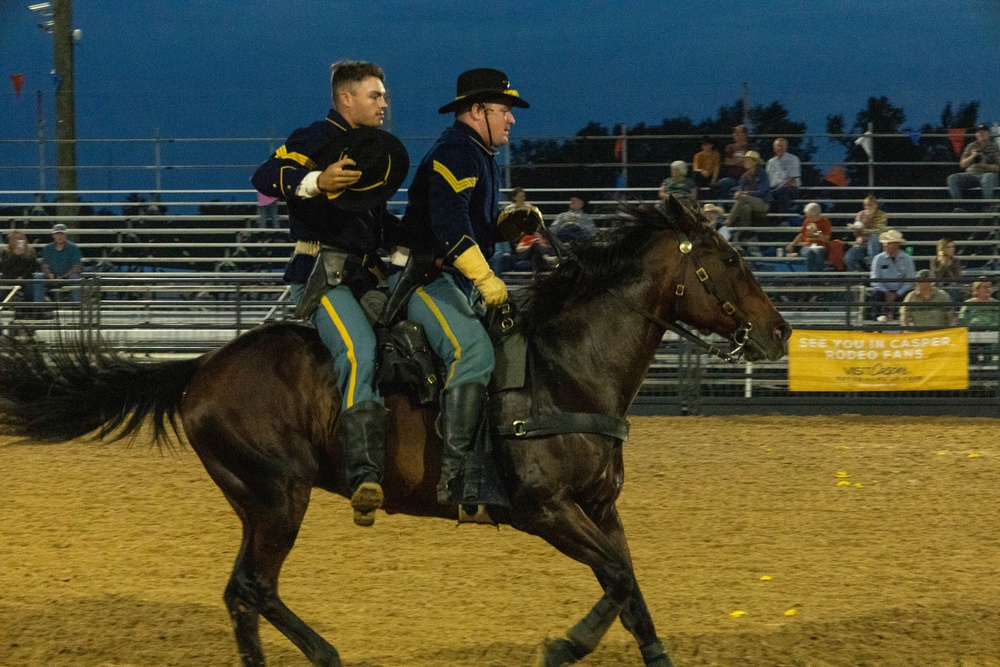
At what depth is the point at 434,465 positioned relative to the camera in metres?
4.83

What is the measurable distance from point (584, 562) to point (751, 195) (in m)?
12.4

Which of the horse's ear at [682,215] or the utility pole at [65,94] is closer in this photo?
the horse's ear at [682,215]

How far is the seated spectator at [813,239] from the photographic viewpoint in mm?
14938

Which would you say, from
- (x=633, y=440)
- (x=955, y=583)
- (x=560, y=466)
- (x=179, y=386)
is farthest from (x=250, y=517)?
(x=633, y=440)

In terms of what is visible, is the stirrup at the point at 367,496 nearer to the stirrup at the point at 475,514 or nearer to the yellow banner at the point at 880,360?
the stirrup at the point at 475,514

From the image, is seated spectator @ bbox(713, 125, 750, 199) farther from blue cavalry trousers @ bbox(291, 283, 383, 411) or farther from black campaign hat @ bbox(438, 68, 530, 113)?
blue cavalry trousers @ bbox(291, 283, 383, 411)

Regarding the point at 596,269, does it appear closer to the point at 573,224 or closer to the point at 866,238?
the point at 573,224

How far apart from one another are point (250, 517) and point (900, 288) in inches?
409

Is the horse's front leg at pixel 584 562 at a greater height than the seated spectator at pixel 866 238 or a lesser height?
lesser

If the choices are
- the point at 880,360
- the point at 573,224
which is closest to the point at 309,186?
the point at 573,224

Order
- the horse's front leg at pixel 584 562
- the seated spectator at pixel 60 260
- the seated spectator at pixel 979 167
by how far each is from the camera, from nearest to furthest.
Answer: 1. the horse's front leg at pixel 584 562
2. the seated spectator at pixel 60 260
3. the seated spectator at pixel 979 167

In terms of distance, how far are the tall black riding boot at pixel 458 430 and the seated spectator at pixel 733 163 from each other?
41.3 ft

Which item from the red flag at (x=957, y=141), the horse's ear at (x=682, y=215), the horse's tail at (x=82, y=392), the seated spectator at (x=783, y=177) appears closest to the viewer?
the horse's ear at (x=682, y=215)

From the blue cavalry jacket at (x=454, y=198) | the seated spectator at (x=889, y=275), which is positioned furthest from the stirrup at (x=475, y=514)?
the seated spectator at (x=889, y=275)
